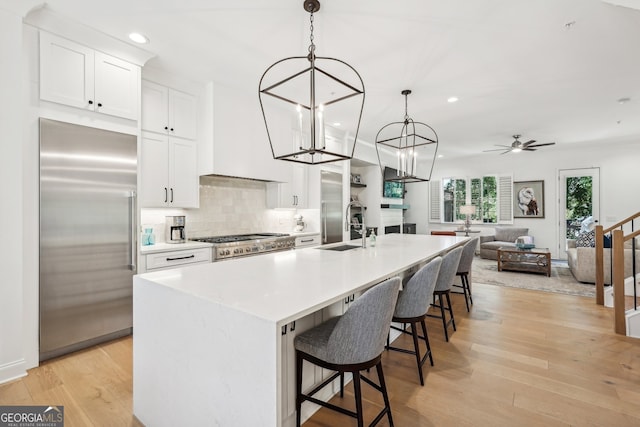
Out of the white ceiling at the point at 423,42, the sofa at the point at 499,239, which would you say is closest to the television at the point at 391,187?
the sofa at the point at 499,239

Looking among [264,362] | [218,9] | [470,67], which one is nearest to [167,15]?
[218,9]

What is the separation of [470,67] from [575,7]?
0.99m

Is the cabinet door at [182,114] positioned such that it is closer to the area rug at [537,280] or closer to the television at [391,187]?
the television at [391,187]

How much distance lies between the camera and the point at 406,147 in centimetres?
316

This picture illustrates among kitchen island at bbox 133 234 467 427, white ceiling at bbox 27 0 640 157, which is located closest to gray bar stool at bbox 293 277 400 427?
kitchen island at bbox 133 234 467 427

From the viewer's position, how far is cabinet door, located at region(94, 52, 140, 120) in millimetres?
2721

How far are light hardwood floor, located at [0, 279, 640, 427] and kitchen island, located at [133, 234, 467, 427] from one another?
438mm

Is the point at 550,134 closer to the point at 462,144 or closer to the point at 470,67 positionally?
the point at 462,144

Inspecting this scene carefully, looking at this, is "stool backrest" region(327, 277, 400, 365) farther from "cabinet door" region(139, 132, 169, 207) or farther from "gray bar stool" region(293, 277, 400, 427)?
"cabinet door" region(139, 132, 169, 207)

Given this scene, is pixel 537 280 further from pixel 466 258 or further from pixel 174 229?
pixel 174 229

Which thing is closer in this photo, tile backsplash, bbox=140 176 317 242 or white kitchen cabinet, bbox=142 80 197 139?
white kitchen cabinet, bbox=142 80 197 139

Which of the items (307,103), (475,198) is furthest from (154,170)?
(475,198)

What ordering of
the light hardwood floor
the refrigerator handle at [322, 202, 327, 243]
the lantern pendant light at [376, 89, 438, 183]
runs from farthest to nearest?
1. the refrigerator handle at [322, 202, 327, 243]
2. the lantern pendant light at [376, 89, 438, 183]
3. the light hardwood floor

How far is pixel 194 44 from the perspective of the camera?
279 centimetres
